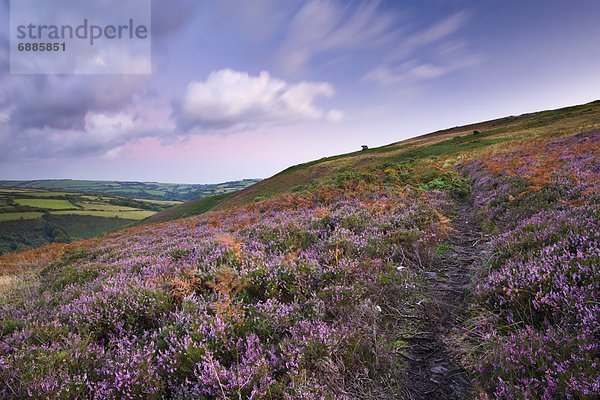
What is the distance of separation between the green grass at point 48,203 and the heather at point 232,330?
16292 cm

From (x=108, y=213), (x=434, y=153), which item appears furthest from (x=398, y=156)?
(x=108, y=213)

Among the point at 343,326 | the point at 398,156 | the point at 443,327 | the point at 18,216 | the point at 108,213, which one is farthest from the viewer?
the point at 108,213

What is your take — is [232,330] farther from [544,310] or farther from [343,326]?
[544,310]

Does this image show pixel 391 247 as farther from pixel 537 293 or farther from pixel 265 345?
pixel 265 345

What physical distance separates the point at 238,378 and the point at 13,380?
2207 millimetres

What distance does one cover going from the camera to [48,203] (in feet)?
471

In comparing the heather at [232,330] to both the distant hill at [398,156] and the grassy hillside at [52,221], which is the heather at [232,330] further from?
the grassy hillside at [52,221]

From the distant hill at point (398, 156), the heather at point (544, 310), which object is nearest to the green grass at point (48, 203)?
the distant hill at point (398, 156)

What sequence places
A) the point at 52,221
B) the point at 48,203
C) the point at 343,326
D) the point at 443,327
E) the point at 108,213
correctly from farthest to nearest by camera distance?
the point at 48,203
the point at 108,213
the point at 52,221
the point at 443,327
the point at 343,326

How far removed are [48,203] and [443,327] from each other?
7379 inches

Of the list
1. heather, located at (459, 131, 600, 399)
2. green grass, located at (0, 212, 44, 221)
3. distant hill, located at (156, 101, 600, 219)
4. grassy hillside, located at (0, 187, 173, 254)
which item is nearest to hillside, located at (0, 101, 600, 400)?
heather, located at (459, 131, 600, 399)

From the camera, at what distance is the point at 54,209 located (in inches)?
5212

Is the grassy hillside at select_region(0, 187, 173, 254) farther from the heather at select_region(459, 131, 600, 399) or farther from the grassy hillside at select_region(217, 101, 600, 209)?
the heather at select_region(459, 131, 600, 399)

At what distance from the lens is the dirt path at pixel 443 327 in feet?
9.71
